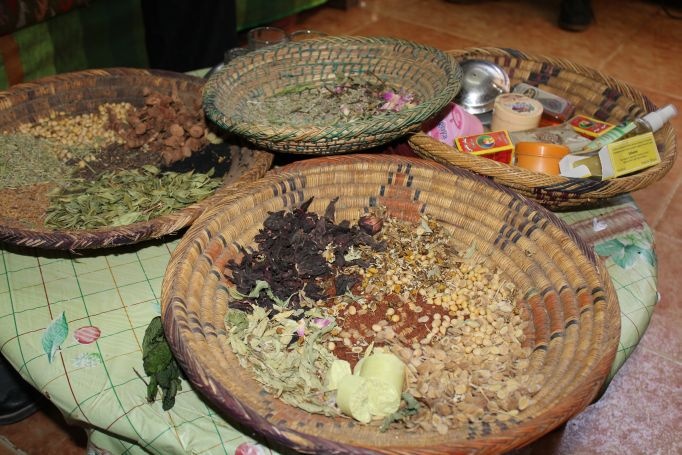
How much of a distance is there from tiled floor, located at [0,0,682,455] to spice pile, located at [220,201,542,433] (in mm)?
606

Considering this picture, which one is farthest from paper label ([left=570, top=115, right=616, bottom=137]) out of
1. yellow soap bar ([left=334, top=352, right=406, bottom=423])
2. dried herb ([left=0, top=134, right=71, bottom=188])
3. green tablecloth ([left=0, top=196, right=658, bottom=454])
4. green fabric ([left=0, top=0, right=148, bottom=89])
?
green fabric ([left=0, top=0, right=148, bottom=89])

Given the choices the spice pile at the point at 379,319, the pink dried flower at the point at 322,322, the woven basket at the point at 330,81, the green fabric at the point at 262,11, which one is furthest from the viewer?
the green fabric at the point at 262,11

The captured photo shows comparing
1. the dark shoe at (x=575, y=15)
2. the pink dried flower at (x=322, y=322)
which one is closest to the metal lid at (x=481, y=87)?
the pink dried flower at (x=322, y=322)

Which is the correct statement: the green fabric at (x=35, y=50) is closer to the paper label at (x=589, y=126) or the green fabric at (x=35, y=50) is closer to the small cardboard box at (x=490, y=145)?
the small cardboard box at (x=490, y=145)

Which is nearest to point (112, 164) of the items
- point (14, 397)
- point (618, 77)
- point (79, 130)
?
point (79, 130)

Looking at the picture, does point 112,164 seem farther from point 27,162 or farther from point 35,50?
point 35,50

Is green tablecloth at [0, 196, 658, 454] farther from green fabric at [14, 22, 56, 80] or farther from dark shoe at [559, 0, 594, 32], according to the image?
dark shoe at [559, 0, 594, 32]

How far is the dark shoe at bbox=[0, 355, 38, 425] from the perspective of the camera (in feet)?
4.99

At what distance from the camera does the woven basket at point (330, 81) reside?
1.24 metres

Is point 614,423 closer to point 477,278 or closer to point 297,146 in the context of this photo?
point 477,278

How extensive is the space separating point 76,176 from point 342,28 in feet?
8.34

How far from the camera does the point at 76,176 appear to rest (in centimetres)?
150

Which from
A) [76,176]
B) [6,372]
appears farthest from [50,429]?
[76,176]

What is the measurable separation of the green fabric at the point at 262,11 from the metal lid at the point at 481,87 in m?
1.88
